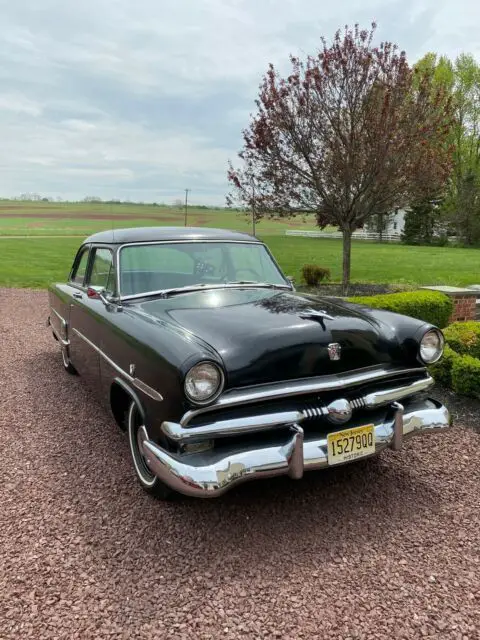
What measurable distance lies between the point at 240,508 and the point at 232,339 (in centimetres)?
105

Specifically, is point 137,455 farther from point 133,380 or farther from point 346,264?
point 346,264

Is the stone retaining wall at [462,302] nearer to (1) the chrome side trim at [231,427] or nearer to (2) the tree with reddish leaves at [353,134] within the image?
(2) the tree with reddish leaves at [353,134]

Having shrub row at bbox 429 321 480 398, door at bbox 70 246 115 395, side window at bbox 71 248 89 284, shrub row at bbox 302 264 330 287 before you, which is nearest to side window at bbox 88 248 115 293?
door at bbox 70 246 115 395

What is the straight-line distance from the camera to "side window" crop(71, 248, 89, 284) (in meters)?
5.09

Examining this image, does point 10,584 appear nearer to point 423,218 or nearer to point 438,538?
point 438,538

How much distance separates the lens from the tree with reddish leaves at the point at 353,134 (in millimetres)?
9812

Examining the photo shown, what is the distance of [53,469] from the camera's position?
348cm

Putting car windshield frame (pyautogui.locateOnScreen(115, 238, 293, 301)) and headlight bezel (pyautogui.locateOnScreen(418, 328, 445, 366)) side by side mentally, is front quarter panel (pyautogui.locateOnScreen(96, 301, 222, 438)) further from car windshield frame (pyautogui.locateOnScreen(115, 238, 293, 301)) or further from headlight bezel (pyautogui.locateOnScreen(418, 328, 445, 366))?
headlight bezel (pyautogui.locateOnScreen(418, 328, 445, 366))

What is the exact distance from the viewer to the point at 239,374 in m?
2.71

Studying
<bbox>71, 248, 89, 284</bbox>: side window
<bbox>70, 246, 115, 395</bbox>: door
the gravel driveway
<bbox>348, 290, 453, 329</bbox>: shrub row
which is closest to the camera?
the gravel driveway

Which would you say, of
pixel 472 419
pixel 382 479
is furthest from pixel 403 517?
pixel 472 419

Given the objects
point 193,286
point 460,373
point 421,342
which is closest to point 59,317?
point 193,286

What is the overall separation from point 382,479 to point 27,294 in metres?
11.3

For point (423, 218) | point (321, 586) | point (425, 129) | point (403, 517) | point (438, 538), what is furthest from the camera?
point (423, 218)
